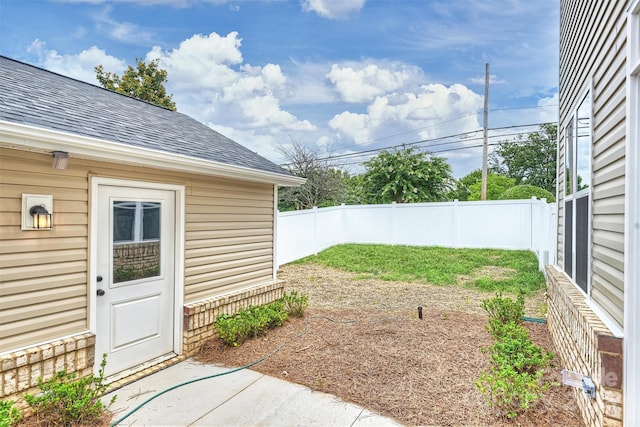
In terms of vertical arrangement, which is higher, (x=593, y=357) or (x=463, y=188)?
(x=463, y=188)

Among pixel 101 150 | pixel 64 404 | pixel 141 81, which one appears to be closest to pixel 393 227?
pixel 101 150

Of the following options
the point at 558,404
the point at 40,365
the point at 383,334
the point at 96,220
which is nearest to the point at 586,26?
the point at 558,404

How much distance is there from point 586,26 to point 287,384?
441cm

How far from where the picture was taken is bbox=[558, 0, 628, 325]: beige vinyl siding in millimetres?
2223

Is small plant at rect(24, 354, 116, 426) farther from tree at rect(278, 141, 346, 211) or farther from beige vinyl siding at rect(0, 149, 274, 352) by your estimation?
tree at rect(278, 141, 346, 211)

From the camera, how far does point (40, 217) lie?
2818mm

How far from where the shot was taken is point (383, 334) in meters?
4.71

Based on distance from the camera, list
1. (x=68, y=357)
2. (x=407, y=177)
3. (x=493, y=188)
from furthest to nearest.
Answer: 1. (x=493, y=188)
2. (x=407, y=177)
3. (x=68, y=357)

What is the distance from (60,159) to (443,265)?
934 centimetres

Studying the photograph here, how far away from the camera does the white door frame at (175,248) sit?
10.5 ft

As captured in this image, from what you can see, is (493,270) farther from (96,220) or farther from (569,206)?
(96,220)

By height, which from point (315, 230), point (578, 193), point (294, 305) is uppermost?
point (578, 193)

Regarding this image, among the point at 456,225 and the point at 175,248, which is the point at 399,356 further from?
the point at 456,225

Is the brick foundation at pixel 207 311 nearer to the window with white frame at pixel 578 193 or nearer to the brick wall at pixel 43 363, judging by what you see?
the brick wall at pixel 43 363
